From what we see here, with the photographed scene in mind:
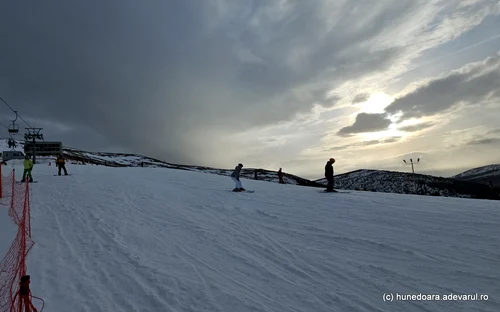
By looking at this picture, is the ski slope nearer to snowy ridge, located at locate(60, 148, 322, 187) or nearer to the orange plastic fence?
the orange plastic fence

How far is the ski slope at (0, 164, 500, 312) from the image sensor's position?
471 cm

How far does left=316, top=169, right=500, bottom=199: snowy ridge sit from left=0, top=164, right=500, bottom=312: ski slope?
57149 millimetres

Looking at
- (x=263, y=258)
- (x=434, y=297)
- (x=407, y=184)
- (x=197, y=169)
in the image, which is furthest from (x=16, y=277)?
(x=197, y=169)

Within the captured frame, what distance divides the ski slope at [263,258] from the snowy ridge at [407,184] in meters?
57.1

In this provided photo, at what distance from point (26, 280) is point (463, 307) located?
5950mm

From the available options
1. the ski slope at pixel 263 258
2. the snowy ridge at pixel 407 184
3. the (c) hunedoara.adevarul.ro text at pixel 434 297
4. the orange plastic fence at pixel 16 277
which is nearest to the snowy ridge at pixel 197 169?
the snowy ridge at pixel 407 184

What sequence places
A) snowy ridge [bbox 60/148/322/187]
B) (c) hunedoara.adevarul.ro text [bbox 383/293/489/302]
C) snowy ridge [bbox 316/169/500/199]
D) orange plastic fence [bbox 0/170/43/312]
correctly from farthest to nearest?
snowy ridge [bbox 316/169/500/199] < snowy ridge [bbox 60/148/322/187] < (c) hunedoara.adevarul.ro text [bbox 383/293/489/302] < orange plastic fence [bbox 0/170/43/312]

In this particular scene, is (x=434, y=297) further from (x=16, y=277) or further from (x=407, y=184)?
(x=407, y=184)

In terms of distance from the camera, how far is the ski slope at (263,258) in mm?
4707

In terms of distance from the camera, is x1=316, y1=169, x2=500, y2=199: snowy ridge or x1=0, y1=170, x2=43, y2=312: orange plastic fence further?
x1=316, y1=169, x2=500, y2=199: snowy ridge

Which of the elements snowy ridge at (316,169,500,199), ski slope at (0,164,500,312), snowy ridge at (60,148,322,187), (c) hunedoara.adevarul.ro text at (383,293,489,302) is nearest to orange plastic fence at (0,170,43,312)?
ski slope at (0,164,500,312)

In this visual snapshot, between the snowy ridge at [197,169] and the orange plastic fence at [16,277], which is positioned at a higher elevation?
the snowy ridge at [197,169]

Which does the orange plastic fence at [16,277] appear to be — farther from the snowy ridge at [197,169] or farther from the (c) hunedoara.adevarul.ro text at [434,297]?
the snowy ridge at [197,169]

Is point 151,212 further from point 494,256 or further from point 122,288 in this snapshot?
point 494,256
